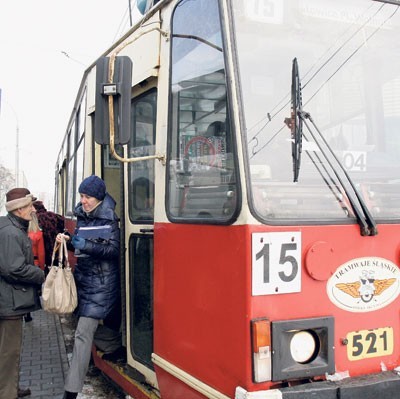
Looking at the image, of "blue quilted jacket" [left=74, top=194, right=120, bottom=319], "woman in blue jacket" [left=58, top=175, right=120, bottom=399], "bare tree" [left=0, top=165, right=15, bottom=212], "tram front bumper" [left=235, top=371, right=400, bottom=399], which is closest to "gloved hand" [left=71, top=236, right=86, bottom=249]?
"woman in blue jacket" [left=58, top=175, right=120, bottom=399]

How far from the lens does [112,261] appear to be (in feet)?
12.7

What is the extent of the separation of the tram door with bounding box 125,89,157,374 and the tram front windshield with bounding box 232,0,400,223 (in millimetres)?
1008

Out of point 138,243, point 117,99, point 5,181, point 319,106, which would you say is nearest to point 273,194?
point 319,106

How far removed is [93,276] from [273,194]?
1.91m

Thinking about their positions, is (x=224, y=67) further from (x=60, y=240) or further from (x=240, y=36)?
(x=60, y=240)

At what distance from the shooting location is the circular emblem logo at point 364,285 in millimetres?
2488

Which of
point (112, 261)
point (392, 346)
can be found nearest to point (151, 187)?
point (112, 261)

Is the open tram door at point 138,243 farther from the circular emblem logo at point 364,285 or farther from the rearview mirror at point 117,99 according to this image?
the circular emblem logo at point 364,285

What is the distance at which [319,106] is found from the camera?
2.73 m

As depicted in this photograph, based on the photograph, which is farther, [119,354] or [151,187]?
[119,354]

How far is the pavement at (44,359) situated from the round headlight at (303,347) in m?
2.78

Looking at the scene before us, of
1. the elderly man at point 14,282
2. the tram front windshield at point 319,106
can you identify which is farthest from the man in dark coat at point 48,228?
the tram front windshield at point 319,106

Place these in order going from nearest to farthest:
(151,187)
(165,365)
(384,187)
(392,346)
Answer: (392,346) < (384,187) < (165,365) < (151,187)

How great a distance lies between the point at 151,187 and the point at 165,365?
116cm
